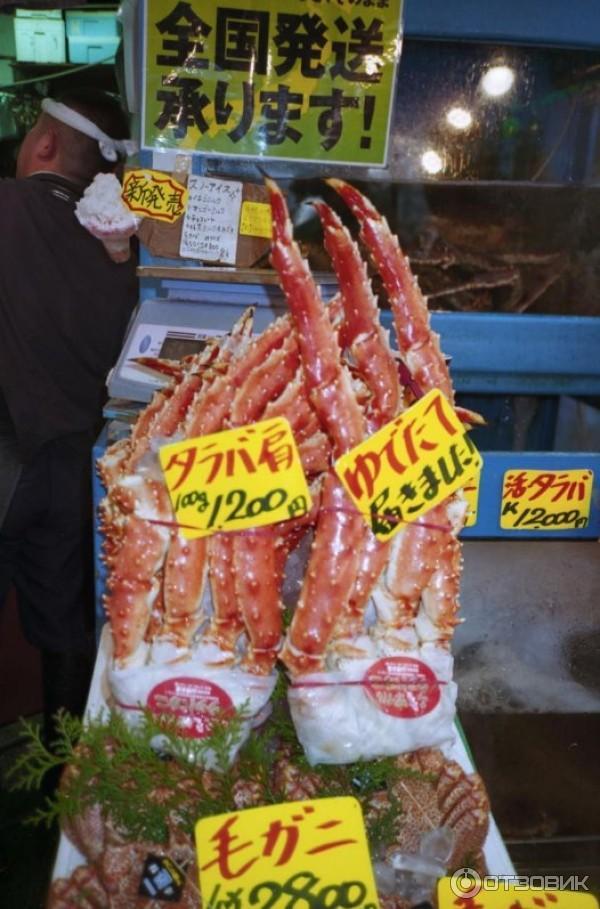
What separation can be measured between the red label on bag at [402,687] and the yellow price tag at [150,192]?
109 cm

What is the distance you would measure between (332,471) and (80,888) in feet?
2.37

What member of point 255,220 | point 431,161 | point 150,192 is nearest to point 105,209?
point 150,192

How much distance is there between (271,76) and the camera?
5.63ft

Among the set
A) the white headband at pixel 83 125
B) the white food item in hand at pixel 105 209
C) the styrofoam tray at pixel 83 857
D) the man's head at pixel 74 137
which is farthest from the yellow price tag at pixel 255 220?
the man's head at pixel 74 137

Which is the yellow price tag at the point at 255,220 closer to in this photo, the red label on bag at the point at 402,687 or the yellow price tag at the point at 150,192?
the yellow price tag at the point at 150,192

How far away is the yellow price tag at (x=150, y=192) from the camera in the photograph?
1.69 meters

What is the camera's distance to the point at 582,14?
1.79 metres

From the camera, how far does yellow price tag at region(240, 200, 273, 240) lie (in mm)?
1753

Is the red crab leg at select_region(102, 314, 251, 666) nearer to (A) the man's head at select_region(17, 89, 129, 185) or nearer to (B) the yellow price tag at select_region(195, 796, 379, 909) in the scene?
(B) the yellow price tag at select_region(195, 796, 379, 909)

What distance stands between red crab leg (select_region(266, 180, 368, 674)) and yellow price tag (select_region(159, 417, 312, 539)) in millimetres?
62

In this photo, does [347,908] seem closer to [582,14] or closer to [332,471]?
[332,471]

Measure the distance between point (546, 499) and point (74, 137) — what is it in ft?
7.23

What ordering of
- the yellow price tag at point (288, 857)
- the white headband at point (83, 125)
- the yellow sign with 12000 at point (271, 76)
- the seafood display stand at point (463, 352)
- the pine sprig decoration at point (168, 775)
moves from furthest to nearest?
the white headband at point (83, 125)
the yellow sign with 12000 at point (271, 76)
the seafood display stand at point (463, 352)
the pine sprig decoration at point (168, 775)
the yellow price tag at point (288, 857)

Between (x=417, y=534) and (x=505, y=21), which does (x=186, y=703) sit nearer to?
(x=417, y=534)
